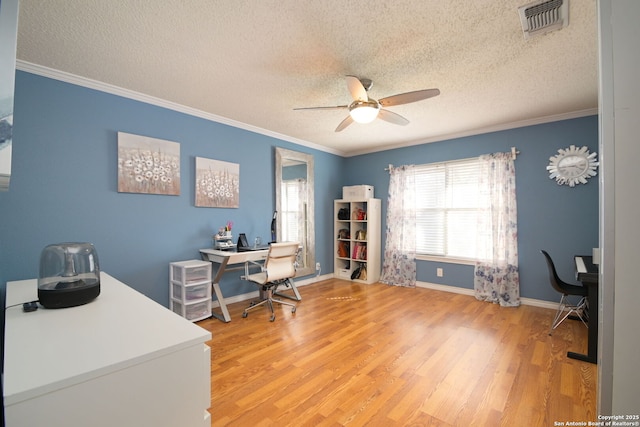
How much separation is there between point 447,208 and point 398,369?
2.88 metres

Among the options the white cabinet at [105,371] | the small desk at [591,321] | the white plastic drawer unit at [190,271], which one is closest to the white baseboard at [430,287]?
the white plastic drawer unit at [190,271]

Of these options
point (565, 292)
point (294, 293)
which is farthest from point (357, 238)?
point (565, 292)

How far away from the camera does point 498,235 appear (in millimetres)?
3807

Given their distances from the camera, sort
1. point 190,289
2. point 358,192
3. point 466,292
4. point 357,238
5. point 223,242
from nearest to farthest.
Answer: point 190,289, point 223,242, point 466,292, point 358,192, point 357,238

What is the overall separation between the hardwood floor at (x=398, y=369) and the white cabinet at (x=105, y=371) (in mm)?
843

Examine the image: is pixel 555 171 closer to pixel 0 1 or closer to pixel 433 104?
pixel 433 104

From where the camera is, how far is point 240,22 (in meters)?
1.79

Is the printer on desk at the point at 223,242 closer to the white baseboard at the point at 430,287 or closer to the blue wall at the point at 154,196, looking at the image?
the blue wall at the point at 154,196

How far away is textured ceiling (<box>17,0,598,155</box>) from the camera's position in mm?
1693

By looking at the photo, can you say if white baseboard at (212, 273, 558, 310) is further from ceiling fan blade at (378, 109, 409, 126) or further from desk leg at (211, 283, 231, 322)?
ceiling fan blade at (378, 109, 409, 126)

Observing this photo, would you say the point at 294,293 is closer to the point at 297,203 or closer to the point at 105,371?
the point at 297,203

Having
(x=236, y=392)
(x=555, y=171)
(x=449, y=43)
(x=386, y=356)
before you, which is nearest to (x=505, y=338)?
(x=386, y=356)

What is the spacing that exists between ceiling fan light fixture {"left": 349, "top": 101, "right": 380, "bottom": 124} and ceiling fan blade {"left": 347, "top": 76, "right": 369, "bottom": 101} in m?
0.05

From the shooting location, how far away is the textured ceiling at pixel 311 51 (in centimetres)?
169
